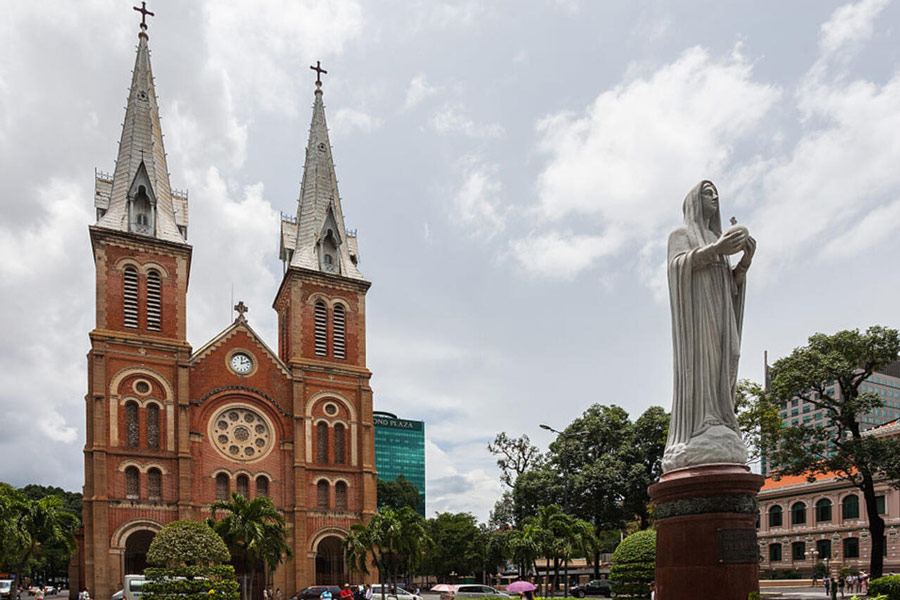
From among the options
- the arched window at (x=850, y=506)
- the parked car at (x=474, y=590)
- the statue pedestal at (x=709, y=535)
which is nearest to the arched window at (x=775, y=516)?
the arched window at (x=850, y=506)

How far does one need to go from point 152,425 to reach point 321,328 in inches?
454

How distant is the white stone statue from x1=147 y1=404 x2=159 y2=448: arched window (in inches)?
1497

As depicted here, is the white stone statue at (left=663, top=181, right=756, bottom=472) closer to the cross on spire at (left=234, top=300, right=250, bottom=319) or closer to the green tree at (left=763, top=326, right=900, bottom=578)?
the green tree at (left=763, top=326, right=900, bottom=578)

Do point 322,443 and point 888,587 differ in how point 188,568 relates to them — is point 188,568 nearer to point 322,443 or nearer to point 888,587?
point 888,587

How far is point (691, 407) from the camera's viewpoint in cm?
966

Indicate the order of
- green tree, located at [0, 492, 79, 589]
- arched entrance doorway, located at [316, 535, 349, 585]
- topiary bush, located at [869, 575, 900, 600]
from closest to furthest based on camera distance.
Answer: topiary bush, located at [869, 575, 900, 600], green tree, located at [0, 492, 79, 589], arched entrance doorway, located at [316, 535, 349, 585]

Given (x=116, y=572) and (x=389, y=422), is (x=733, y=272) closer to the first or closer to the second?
(x=116, y=572)

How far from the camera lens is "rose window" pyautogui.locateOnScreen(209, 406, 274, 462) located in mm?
45094

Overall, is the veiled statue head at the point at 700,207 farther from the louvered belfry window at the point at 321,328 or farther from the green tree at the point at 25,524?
the louvered belfry window at the point at 321,328

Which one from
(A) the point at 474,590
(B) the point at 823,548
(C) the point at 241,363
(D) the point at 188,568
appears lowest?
(A) the point at 474,590

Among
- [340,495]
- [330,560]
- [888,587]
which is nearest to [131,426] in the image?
[340,495]

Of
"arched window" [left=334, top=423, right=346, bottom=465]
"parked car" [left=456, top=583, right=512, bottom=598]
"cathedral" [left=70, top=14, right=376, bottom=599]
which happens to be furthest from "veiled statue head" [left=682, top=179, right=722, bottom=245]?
"arched window" [left=334, top=423, right=346, bottom=465]

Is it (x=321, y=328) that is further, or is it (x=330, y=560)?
(x=321, y=328)

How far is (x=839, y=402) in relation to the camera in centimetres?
3147
